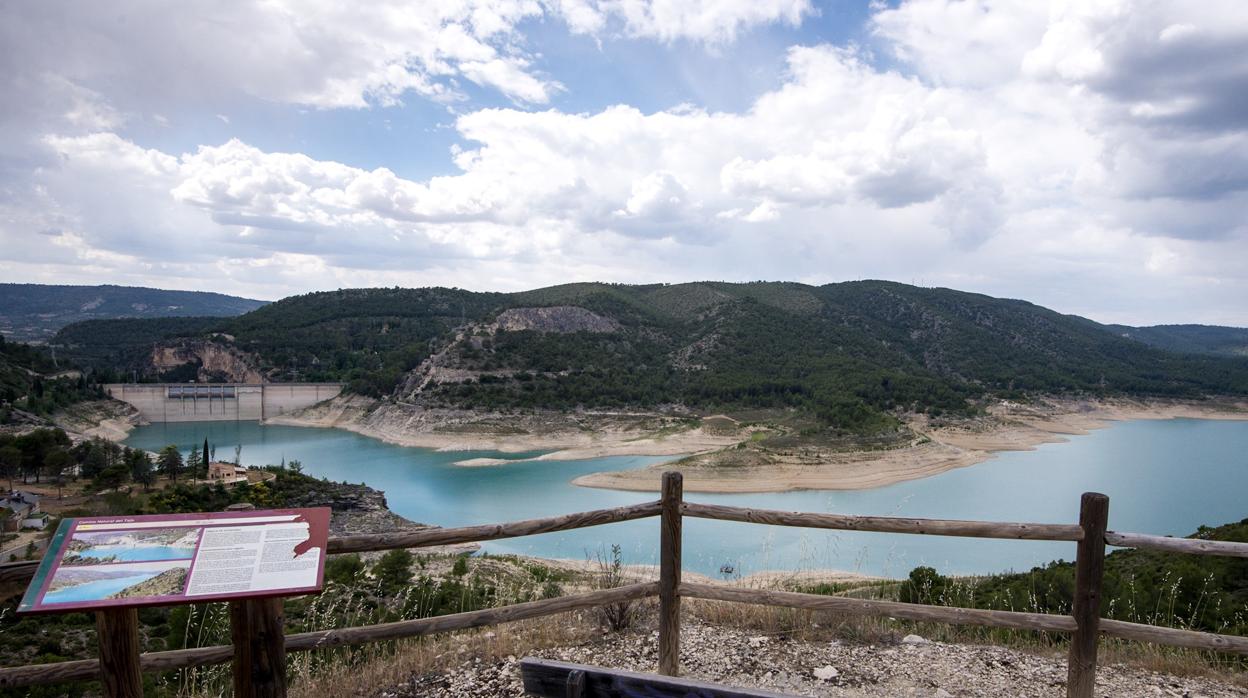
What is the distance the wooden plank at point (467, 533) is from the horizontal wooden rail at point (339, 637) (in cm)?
34

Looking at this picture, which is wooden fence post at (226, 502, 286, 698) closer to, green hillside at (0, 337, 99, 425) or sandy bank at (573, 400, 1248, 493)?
sandy bank at (573, 400, 1248, 493)

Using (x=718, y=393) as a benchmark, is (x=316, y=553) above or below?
above

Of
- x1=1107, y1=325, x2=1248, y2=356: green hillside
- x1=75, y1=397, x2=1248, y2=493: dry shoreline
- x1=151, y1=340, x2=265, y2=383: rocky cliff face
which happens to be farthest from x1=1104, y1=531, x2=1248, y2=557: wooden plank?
x1=1107, y1=325, x2=1248, y2=356: green hillside

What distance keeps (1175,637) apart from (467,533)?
3.29m

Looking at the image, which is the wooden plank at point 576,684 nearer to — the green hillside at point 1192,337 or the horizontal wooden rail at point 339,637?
the horizontal wooden rail at point 339,637

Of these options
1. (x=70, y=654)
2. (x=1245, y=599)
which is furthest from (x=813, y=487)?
(x=70, y=654)

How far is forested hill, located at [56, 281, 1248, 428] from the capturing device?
57.6m

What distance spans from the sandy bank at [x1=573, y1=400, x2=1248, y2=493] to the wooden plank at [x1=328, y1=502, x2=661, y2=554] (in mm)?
31139

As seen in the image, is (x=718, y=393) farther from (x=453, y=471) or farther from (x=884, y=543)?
(x=884, y=543)

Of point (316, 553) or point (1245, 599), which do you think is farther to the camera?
point (1245, 599)

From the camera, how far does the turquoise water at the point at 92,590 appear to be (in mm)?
2229

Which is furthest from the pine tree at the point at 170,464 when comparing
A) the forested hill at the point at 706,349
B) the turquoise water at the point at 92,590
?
the turquoise water at the point at 92,590

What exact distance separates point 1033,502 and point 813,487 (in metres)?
9.19

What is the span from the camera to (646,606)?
5.06m
